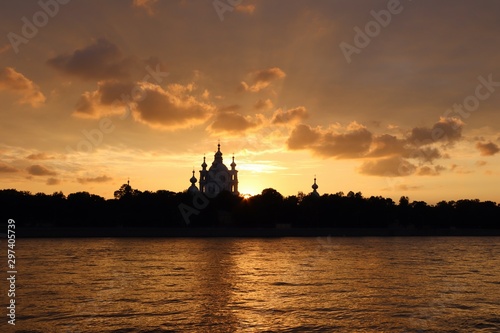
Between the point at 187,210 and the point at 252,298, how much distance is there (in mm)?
102823

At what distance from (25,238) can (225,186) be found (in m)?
88.2

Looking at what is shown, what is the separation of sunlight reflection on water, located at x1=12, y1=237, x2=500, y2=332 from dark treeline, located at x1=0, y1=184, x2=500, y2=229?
77234mm

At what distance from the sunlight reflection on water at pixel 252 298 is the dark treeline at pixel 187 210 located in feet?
253

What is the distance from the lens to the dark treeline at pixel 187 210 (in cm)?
13525

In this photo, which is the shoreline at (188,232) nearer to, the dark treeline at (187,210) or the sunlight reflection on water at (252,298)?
the dark treeline at (187,210)

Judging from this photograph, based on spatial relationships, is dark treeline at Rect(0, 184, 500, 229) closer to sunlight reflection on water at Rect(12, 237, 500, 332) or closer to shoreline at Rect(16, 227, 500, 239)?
shoreline at Rect(16, 227, 500, 239)

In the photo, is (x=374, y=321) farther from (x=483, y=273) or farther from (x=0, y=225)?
(x=0, y=225)

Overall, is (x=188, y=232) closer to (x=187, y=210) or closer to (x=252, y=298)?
(x=187, y=210)

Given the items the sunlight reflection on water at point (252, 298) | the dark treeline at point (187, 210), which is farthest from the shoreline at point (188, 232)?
the sunlight reflection on water at point (252, 298)

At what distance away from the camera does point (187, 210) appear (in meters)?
137

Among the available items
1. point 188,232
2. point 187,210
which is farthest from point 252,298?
point 187,210

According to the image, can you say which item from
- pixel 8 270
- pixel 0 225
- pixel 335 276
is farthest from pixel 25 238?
pixel 335 276

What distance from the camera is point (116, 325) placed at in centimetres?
2695

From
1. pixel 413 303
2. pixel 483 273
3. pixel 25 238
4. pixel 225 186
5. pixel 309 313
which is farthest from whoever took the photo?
pixel 225 186
